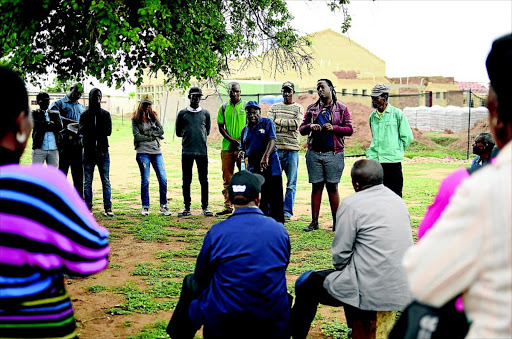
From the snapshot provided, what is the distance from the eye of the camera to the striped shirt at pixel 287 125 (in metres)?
9.61

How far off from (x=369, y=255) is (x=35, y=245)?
251 cm

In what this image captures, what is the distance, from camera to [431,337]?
6.35 feet

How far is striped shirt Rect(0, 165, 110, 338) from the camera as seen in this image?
6.79 ft

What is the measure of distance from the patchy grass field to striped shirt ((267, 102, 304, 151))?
1.32 metres

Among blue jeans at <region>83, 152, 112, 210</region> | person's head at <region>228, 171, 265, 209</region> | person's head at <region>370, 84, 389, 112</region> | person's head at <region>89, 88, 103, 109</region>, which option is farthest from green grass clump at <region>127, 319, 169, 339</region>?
person's head at <region>89, 88, 103, 109</region>

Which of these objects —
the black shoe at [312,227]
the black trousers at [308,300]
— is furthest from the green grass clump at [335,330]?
the black shoe at [312,227]

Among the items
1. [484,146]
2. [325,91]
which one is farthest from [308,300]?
[325,91]

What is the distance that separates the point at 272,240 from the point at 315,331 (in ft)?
5.53

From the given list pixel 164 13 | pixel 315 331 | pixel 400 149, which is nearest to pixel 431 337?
pixel 315 331

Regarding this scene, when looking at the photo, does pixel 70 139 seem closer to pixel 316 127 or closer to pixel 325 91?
pixel 316 127

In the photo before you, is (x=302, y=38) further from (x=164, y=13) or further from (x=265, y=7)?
(x=164, y=13)

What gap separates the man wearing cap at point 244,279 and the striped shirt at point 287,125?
5936 mm

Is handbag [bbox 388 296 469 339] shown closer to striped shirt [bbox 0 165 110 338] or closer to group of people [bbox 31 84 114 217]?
striped shirt [bbox 0 165 110 338]

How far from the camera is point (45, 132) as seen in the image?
10031 millimetres
